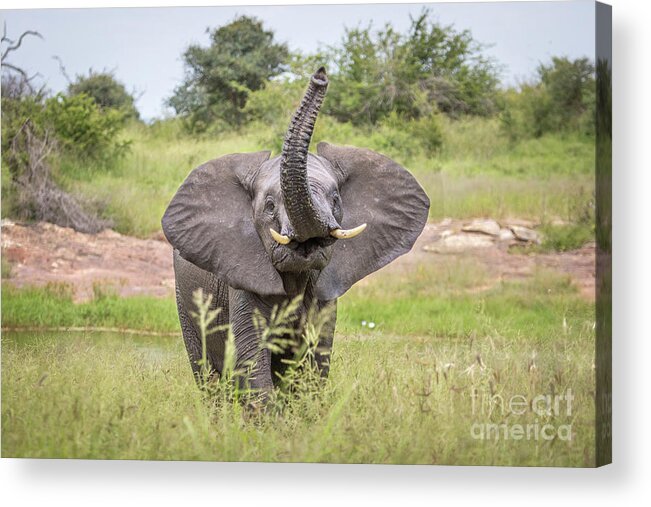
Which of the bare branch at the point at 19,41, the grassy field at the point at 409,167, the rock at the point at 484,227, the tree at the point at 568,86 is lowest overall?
the rock at the point at 484,227

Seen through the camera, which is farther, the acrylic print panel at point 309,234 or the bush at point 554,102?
the bush at point 554,102

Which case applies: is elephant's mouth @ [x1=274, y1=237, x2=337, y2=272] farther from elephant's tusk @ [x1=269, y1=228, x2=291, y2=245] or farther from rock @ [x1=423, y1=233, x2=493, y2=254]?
rock @ [x1=423, y1=233, x2=493, y2=254]

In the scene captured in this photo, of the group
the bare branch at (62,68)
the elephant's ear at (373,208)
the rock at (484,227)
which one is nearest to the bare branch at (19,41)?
the bare branch at (62,68)

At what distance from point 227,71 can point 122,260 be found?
127 cm

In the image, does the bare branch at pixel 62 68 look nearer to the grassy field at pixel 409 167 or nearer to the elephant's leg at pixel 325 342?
the grassy field at pixel 409 167

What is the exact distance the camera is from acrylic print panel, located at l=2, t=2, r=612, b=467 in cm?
877

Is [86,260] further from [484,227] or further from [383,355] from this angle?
[484,227]

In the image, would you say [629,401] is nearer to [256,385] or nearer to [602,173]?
[602,173]

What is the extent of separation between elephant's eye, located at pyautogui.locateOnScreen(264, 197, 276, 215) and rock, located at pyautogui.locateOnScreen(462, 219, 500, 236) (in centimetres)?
219

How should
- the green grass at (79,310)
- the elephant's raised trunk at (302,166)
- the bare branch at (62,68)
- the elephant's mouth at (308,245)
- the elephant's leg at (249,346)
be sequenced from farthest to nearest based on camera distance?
1. the bare branch at (62,68)
2. the green grass at (79,310)
3. the elephant's leg at (249,346)
4. the elephant's mouth at (308,245)
5. the elephant's raised trunk at (302,166)

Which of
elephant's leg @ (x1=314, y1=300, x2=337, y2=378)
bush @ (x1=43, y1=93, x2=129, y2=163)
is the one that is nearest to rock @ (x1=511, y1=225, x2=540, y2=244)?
elephant's leg @ (x1=314, y1=300, x2=337, y2=378)

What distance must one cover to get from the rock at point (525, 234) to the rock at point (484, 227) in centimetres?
21

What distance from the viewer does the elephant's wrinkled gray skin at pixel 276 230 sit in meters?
8.54

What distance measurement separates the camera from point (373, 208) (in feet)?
29.4
